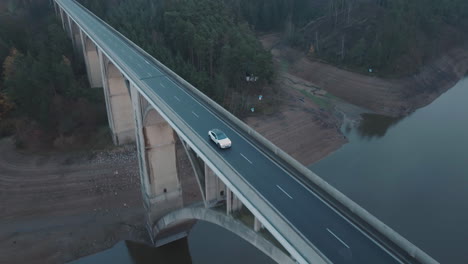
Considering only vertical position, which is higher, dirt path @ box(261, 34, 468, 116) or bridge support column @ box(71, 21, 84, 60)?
bridge support column @ box(71, 21, 84, 60)

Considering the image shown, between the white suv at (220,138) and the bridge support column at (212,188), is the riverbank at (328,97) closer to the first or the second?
the white suv at (220,138)

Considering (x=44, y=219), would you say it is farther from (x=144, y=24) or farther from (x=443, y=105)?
(x=443, y=105)

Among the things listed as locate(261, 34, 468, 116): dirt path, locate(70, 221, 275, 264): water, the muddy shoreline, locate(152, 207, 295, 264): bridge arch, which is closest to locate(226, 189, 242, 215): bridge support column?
locate(152, 207, 295, 264): bridge arch

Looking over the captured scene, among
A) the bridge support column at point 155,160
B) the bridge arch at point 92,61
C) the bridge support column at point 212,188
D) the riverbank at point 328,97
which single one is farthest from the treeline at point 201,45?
the bridge support column at point 212,188

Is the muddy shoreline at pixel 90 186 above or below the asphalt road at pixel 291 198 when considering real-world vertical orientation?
below

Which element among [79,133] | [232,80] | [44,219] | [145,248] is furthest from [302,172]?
[232,80]

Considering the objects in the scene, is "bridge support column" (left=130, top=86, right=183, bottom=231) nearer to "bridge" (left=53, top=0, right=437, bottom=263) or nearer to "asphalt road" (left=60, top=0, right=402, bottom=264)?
"bridge" (left=53, top=0, right=437, bottom=263)
